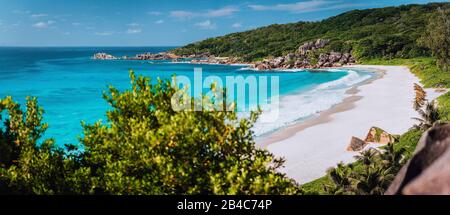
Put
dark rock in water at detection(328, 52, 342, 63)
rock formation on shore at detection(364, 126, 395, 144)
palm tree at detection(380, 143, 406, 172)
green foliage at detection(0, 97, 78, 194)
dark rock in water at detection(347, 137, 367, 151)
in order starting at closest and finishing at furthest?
green foliage at detection(0, 97, 78, 194)
palm tree at detection(380, 143, 406, 172)
dark rock in water at detection(347, 137, 367, 151)
rock formation on shore at detection(364, 126, 395, 144)
dark rock in water at detection(328, 52, 342, 63)

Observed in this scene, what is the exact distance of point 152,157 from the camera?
451 inches

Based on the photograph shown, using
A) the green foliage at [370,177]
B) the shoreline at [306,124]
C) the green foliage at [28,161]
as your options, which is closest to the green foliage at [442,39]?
the shoreline at [306,124]

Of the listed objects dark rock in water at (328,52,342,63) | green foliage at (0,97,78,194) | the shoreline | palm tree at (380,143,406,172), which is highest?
dark rock in water at (328,52,342,63)

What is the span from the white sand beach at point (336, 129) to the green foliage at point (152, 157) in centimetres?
1761

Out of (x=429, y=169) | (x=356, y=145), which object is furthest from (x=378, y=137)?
(x=429, y=169)

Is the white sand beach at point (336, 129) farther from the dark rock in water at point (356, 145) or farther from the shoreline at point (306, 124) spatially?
the dark rock in water at point (356, 145)

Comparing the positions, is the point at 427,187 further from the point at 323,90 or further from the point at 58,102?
the point at 58,102

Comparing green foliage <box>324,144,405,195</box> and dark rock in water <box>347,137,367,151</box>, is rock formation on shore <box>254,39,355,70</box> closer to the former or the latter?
dark rock in water <box>347,137,367,151</box>

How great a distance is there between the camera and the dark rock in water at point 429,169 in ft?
27.1

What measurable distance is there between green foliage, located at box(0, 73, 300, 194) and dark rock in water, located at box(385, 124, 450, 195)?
326cm

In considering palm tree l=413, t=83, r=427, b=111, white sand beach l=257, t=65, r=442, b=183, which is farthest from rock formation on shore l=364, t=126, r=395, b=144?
palm tree l=413, t=83, r=427, b=111

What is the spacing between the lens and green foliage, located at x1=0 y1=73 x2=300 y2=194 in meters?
11.1

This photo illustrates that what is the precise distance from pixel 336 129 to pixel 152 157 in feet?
116
